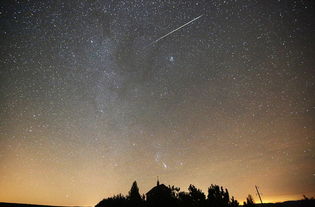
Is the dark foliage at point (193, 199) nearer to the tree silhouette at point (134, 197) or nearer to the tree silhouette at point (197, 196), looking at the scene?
the tree silhouette at point (197, 196)

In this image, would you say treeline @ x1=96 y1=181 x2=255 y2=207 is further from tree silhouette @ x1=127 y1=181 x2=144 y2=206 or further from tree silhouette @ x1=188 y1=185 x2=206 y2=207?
tree silhouette @ x1=127 y1=181 x2=144 y2=206

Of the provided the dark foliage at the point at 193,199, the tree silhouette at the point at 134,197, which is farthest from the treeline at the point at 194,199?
the tree silhouette at the point at 134,197

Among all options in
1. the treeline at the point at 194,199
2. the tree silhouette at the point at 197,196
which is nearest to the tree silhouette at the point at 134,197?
the treeline at the point at 194,199

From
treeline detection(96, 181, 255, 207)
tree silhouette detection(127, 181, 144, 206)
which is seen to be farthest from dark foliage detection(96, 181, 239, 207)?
tree silhouette detection(127, 181, 144, 206)

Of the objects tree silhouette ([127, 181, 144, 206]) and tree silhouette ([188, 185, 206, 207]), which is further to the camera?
tree silhouette ([127, 181, 144, 206])

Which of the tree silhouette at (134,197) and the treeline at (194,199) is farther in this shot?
the tree silhouette at (134,197)

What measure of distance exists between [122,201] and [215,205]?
14940mm

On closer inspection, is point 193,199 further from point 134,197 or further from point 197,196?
point 134,197

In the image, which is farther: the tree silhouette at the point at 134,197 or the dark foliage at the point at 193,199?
the tree silhouette at the point at 134,197

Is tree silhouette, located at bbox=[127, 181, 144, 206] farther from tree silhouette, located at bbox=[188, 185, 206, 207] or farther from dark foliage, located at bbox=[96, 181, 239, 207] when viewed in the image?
tree silhouette, located at bbox=[188, 185, 206, 207]

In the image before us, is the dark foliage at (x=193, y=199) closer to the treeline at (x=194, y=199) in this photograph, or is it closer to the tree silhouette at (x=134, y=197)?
the treeline at (x=194, y=199)

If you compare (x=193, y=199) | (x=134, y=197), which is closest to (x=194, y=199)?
(x=193, y=199)

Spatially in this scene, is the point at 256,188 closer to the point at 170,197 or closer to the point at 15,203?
the point at 170,197

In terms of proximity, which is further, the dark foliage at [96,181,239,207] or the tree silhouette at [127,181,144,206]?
the tree silhouette at [127,181,144,206]
